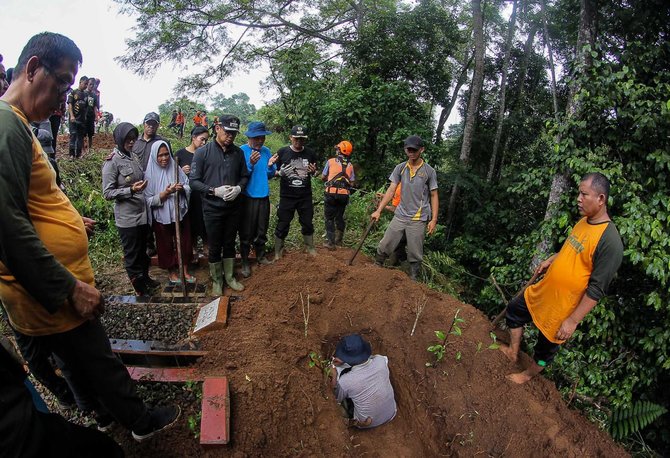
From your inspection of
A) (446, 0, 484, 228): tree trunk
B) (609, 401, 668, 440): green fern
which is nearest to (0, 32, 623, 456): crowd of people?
(609, 401, 668, 440): green fern

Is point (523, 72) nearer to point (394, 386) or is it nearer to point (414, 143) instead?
point (414, 143)

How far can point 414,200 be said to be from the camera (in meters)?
5.05

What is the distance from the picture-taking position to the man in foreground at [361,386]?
3123 mm

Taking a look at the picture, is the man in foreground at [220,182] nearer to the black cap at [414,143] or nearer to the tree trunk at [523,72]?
the black cap at [414,143]

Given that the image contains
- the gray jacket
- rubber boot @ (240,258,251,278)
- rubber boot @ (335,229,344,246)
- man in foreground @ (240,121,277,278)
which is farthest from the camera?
rubber boot @ (335,229,344,246)

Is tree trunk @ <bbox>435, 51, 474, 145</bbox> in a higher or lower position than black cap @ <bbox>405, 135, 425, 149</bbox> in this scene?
higher

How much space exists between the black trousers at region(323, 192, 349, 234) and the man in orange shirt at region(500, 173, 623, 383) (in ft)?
10.5

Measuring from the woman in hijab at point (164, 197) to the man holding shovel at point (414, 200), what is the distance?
7.92ft

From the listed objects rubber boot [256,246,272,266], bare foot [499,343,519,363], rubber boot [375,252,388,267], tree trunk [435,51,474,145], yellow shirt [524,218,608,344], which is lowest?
bare foot [499,343,519,363]

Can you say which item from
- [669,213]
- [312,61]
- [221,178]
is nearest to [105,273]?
[221,178]

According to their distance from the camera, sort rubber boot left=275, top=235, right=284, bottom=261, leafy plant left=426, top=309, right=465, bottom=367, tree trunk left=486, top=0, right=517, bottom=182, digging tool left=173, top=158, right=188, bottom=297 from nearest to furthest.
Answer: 1. leafy plant left=426, top=309, right=465, bottom=367
2. digging tool left=173, top=158, right=188, bottom=297
3. rubber boot left=275, top=235, right=284, bottom=261
4. tree trunk left=486, top=0, right=517, bottom=182

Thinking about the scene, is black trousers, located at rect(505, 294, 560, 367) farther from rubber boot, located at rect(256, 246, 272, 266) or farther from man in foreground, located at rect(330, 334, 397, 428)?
rubber boot, located at rect(256, 246, 272, 266)

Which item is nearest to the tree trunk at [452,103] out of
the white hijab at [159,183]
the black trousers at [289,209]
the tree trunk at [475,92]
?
the tree trunk at [475,92]

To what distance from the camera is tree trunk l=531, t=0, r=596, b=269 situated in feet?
16.9
